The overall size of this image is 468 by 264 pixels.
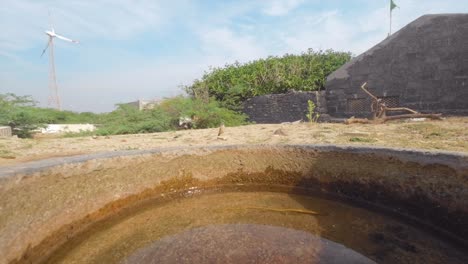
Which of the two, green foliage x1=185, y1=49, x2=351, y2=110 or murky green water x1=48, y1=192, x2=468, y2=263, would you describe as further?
green foliage x1=185, y1=49, x2=351, y2=110

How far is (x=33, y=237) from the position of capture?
55.3 inches

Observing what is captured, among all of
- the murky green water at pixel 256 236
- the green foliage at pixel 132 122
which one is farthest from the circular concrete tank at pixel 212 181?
the green foliage at pixel 132 122

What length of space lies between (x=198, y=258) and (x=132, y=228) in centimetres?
61

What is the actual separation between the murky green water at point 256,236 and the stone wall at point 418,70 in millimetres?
6536

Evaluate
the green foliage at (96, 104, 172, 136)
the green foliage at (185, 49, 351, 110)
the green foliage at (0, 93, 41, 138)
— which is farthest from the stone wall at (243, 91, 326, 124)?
the green foliage at (0, 93, 41, 138)

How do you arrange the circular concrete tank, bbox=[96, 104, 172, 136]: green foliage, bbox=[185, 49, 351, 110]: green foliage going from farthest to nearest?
bbox=[185, 49, 351, 110]: green foliage → bbox=[96, 104, 172, 136]: green foliage → the circular concrete tank

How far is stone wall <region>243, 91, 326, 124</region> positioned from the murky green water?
692 cm

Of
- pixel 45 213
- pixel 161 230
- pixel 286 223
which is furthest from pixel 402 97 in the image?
pixel 45 213

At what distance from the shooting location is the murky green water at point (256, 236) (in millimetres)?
1457

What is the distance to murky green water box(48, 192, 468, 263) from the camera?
1.46m

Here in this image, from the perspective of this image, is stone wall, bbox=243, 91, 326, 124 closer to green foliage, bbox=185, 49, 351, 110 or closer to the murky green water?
green foliage, bbox=185, 49, 351, 110

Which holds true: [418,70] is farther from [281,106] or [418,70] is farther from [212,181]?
[212,181]

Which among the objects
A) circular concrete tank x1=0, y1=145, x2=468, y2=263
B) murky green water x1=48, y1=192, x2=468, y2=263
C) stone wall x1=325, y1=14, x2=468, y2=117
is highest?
stone wall x1=325, y1=14, x2=468, y2=117

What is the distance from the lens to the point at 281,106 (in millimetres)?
9281
